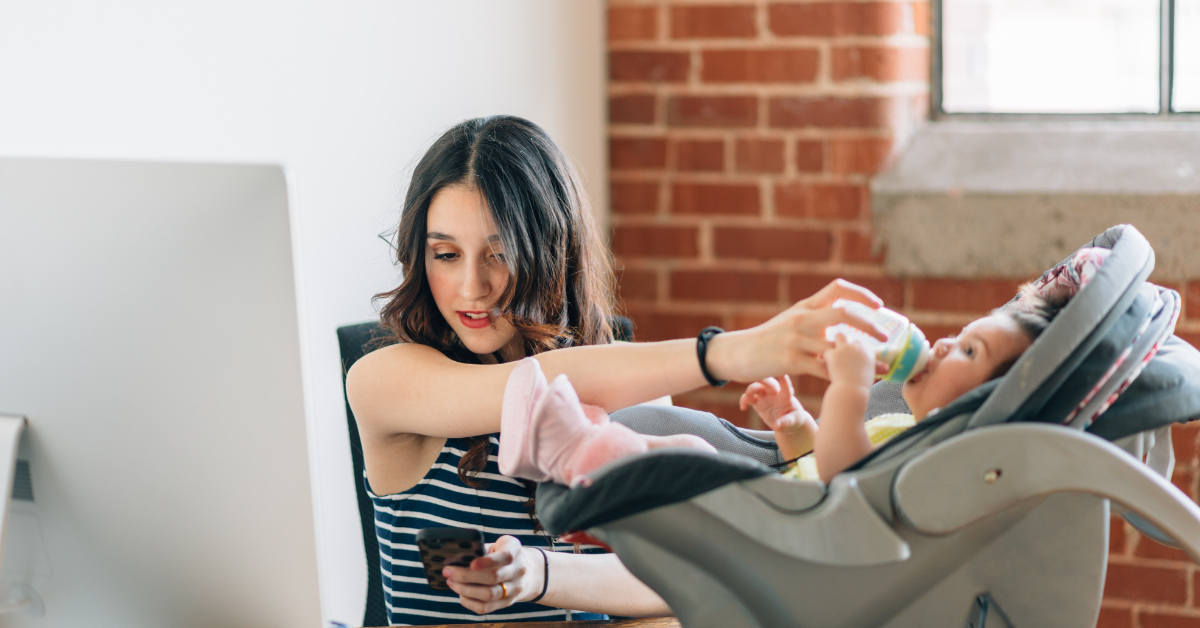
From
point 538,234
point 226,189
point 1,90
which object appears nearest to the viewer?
point 226,189

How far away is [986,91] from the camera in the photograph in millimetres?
2127

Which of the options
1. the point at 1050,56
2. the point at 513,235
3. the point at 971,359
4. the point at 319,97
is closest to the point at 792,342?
the point at 971,359

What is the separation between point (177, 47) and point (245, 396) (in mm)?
708

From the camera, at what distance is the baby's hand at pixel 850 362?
0.78 meters

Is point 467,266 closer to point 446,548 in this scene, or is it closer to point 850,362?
point 446,548

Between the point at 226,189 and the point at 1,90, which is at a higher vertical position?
the point at 1,90

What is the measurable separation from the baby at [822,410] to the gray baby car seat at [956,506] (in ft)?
0.11

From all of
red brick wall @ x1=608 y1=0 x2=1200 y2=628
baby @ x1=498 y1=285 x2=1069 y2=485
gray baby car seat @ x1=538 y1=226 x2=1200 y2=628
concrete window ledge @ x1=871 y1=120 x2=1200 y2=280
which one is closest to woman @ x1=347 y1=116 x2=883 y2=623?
baby @ x1=498 y1=285 x2=1069 y2=485

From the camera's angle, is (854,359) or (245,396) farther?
(854,359)

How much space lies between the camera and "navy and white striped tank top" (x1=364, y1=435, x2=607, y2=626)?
111 centimetres

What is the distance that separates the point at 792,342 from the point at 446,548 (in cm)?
38

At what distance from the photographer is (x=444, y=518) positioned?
1.12 metres

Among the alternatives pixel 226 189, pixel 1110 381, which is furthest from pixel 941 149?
pixel 226 189

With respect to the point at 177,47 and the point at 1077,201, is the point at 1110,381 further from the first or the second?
the point at 1077,201
